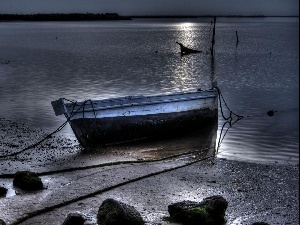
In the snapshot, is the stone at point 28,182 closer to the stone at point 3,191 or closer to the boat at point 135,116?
the stone at point 3,191

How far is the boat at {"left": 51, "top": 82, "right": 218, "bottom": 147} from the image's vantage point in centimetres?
1244

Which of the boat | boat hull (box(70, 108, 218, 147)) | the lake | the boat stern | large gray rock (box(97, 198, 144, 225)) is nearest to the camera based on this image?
large gray rock (box(97, 198, 144, 225))

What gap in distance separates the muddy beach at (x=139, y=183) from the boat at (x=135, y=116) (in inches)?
22.6

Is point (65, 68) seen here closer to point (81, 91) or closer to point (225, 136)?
point (81, 91)

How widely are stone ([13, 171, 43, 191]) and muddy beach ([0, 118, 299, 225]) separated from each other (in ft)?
0.48

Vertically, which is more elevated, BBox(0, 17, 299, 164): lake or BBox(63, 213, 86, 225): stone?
BBox(63, 213, 86, 225): stone

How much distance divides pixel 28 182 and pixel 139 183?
2457mm

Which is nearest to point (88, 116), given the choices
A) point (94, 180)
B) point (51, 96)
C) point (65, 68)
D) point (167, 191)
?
point (94, 180)

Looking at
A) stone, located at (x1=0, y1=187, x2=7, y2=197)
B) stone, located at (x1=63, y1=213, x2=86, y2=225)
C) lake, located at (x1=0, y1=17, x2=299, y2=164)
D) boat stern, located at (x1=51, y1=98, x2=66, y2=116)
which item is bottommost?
lake, located at (x1=0, y1=17, x2=299, y2=164)

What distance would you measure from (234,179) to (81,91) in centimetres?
1514

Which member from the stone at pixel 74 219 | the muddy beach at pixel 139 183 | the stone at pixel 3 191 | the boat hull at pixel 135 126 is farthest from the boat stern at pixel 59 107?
the stone at pixel 74 219

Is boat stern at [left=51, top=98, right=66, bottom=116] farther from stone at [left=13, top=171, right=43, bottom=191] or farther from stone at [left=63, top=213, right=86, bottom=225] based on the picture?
stone at [left=63, top=213, right=86, bottom=225]

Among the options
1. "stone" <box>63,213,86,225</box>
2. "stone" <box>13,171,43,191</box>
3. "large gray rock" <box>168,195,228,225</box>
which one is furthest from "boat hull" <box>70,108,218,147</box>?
"stone" <box>63,213,86,225</box>

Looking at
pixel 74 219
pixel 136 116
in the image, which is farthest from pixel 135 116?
pixel 74 219
